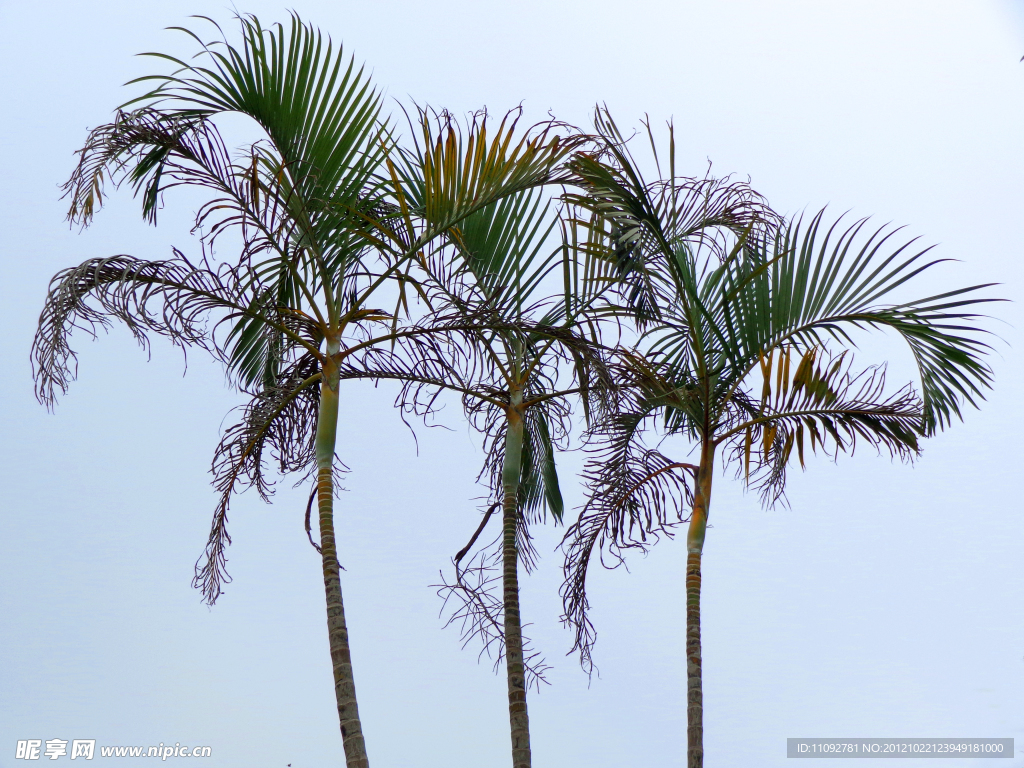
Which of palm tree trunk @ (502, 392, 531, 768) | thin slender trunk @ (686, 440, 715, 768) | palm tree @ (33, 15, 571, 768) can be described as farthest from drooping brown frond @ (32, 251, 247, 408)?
thin slender trunk @ (686, 440, 715, 768)

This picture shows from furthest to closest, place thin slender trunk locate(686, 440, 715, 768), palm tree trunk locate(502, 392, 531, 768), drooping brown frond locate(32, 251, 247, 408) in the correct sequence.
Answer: palm tree trunk locate(502, 392, 531, 768) → thin slender trunk locate(686, 440, 715, 768) → drooping brown frond locate(32, 251, 247, 408)

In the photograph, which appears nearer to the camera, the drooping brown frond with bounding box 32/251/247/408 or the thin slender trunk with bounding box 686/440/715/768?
the drooping brown frond with bounding box 32/251/247/408

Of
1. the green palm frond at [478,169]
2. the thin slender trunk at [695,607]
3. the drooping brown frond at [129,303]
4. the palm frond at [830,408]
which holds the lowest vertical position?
the thin slender trunk at [695,607]

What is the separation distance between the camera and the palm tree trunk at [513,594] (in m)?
4.14

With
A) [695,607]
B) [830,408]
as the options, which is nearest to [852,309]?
[830,408]

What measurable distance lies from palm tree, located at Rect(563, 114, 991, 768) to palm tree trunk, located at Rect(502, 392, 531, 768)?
39cm

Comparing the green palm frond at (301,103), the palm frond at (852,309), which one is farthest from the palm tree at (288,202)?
the palm frond at (852,309)

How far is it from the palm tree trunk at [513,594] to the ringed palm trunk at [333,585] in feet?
2.65

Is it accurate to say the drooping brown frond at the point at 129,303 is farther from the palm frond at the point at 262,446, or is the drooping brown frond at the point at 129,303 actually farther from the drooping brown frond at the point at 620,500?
the drooping brown frond at the point at 620,500

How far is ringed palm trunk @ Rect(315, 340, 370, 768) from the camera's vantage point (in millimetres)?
3527

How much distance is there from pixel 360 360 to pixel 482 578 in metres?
1.16

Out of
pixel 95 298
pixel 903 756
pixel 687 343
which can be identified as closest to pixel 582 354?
pixel 687 343

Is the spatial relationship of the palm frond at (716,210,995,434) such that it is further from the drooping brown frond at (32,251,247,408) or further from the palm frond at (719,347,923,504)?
the drooping brown frond at (32,251,247,408)

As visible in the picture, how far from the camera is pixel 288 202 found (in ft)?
12.5
